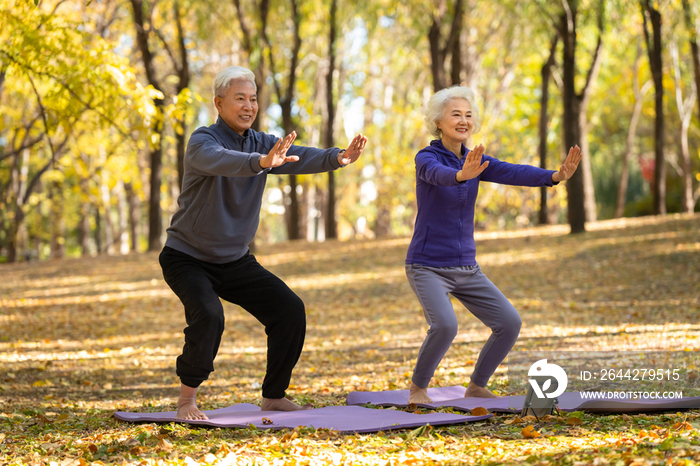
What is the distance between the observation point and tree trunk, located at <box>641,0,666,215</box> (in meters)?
15.8

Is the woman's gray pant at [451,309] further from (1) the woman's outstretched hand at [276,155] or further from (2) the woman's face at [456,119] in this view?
(1) the woman's outstretched hand at [276,155]

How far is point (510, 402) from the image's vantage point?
439cm

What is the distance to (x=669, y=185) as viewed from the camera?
29359 millimetres

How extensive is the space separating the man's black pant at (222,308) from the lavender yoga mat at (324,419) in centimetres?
25

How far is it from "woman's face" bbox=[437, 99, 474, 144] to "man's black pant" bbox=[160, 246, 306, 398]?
151 centimetres

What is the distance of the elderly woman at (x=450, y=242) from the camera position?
4250 millimetres

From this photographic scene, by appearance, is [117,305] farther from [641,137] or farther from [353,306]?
[641,137]

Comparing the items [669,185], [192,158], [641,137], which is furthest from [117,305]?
[641,137]

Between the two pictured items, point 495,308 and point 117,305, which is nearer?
point 495,308

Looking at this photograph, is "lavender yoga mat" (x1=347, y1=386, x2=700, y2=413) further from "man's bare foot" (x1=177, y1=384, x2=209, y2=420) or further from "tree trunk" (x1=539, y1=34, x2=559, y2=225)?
"tree trunk" (x1=539, y1=34, x2=559, y2=225)

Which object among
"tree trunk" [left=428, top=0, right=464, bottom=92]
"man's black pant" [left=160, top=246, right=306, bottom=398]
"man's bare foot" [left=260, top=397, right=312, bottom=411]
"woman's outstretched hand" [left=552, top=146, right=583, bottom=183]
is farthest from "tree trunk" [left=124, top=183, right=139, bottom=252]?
"woman's outstretched hand" [left=552, top=146, right=583, bottom=183]

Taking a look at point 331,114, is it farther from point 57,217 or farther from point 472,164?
point 472,164

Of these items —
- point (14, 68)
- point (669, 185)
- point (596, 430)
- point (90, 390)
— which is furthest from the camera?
point (669, 185)

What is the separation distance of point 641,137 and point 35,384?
35.1 meters
